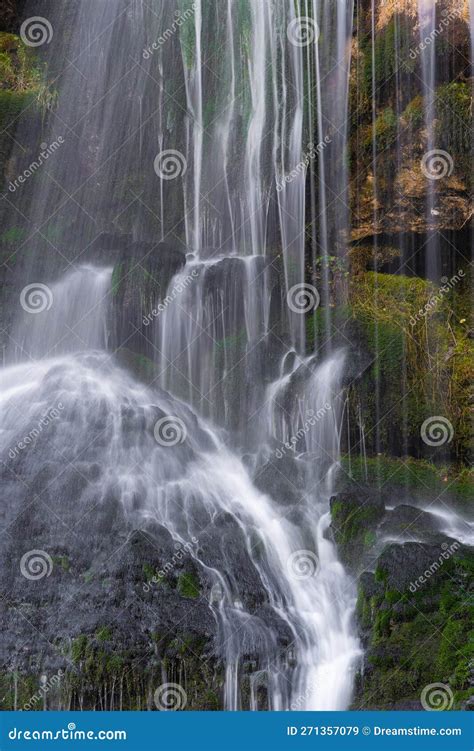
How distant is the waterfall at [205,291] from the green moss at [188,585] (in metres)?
0.20

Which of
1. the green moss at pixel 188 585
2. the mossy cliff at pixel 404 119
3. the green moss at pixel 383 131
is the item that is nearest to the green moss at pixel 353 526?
the green moss at pixel 188 585

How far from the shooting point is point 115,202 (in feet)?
49.1

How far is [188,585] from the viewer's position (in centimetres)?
952

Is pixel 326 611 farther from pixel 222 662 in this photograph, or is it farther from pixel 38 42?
pixel 38 42

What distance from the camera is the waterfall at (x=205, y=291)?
35.3ft

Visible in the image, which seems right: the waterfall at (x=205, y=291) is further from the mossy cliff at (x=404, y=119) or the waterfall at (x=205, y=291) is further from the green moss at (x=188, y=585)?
the mossy cliff at (x=404, y=119)

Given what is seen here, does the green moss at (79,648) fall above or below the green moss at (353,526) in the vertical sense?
below

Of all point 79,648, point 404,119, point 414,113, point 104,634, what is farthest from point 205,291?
point 79,648

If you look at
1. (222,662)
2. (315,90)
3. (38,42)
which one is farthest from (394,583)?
(38,42)

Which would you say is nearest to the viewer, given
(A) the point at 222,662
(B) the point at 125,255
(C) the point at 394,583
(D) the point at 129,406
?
(A) the point at 222,662

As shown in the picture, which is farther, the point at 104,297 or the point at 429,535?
the point at 104,297

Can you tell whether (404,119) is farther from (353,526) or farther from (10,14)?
(10,14)

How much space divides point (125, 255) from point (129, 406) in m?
3.36

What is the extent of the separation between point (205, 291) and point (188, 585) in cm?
543
